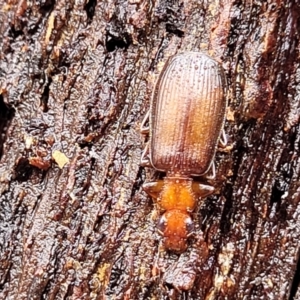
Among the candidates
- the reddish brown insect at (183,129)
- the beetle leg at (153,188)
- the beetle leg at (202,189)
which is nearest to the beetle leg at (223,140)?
the reddish brown insect at (183,129)

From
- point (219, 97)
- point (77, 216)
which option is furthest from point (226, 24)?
point (77, 216)

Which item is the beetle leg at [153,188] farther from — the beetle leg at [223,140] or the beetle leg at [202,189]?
the beetle leg at [223,140]

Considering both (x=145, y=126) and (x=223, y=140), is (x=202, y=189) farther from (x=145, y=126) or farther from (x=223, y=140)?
(x=145, y=126)

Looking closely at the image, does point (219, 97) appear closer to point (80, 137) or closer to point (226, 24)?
point (226, 24)

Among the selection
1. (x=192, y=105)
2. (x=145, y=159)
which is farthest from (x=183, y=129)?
(x=145, y=159)

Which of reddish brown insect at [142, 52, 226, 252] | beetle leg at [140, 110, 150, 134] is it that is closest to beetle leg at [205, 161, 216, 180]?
reddish brown insect at [142, 52, 226, 252]

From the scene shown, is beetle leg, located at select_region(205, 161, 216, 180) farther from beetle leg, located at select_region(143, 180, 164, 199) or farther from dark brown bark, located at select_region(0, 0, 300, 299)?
beetle leg, located at select_region(143, 180, 164, 199)
